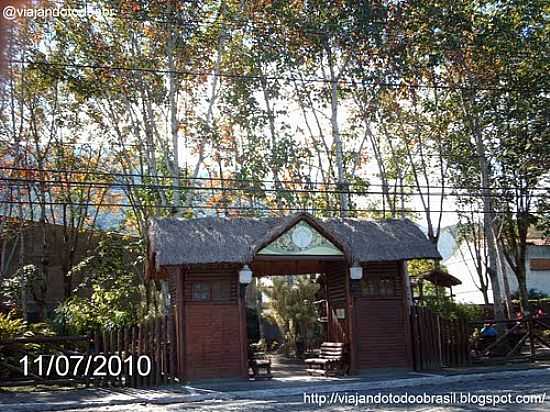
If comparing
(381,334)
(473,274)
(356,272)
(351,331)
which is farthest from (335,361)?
(473,274)

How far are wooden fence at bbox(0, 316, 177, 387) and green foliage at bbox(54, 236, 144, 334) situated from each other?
144 inches

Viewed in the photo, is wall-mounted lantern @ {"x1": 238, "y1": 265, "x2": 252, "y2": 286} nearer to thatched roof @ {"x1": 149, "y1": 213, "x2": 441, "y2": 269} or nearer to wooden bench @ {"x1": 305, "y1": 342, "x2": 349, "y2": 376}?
thatched roof @ {"x1": 149, "y1": 213, "x2": 441, "y2": 269}

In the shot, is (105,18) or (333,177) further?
(333,177)

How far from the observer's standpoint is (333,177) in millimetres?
28031

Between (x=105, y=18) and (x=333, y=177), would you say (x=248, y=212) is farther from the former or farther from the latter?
(x=105, y=18)

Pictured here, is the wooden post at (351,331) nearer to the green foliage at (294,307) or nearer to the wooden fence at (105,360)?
the wooden fence at (105,360)

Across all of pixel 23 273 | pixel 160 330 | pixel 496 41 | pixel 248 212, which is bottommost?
pixel 160 330

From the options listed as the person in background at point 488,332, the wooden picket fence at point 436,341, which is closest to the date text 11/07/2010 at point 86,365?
the wooden picket fence at point 436,341

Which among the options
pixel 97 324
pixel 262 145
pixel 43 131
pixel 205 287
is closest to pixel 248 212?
pixel 262 145

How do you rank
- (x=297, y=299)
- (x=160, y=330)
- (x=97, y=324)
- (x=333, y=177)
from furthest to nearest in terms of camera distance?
(x=333, y=177)
(x=297, y=299)
(x=97, y=324)
(x=160, y=330)

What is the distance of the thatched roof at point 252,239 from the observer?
16016 mm

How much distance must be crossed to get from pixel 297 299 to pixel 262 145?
608 cm

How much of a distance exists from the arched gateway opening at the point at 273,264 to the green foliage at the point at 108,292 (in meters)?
2.93

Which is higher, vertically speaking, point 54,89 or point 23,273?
point 54,89
